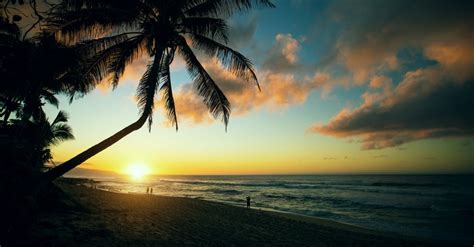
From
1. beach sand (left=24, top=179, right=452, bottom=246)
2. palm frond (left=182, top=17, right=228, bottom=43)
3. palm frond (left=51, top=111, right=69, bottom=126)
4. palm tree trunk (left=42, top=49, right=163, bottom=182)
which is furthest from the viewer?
palm frond (left=51, top=111, right=69, bottom=126)

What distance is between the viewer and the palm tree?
7125mm

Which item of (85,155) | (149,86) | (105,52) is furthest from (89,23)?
(85,155)

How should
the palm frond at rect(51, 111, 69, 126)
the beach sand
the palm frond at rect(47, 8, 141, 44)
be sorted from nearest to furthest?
1. the beach sand
2. the palm frond at rect(47, 8, 141, 44)
3. the palm frond at rect(51, 111, 69, 126)

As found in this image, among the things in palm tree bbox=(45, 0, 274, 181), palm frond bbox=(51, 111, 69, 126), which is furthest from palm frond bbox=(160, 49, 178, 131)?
palm frond bbox=(51, 111, 69, 126)

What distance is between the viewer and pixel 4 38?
295 inches

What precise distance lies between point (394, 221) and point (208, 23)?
61.4 ft

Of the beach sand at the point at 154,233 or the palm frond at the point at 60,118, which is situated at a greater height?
the palm frond at the point at 60,118

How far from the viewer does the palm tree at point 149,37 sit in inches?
281

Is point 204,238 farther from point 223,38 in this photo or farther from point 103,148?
point 223,38

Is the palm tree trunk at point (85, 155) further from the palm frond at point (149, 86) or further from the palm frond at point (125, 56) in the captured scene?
Answer: the palm frond at point (125, 56)

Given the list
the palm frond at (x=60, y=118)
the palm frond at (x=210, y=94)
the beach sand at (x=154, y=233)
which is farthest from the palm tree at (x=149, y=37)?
the palm frond at (x=60, y=118)

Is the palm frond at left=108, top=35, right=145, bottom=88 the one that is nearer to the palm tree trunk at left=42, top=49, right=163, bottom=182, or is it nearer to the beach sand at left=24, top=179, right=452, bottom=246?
the palm tree trunk at left=42, top=49, right=163, bottom=182

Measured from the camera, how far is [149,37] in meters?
7.70

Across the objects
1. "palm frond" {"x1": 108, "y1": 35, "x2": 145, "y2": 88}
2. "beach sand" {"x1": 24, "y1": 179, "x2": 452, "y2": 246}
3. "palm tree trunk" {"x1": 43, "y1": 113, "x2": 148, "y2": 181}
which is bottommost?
"beach sand" {"x1": 24, "y1": 179, "x2": 452, "y2": 246}
